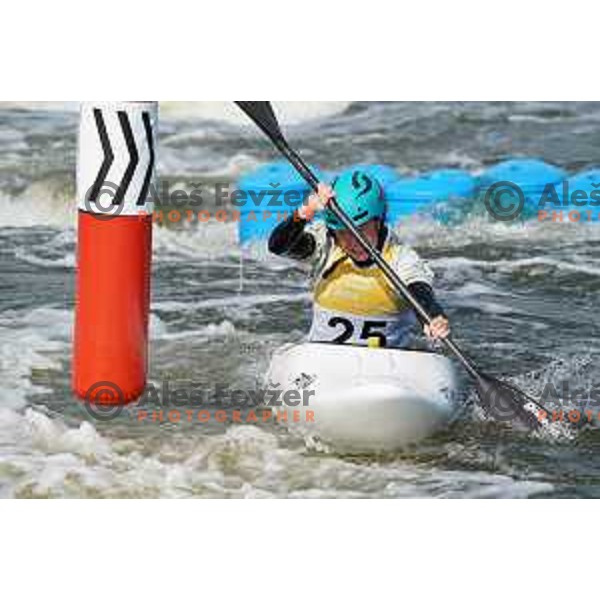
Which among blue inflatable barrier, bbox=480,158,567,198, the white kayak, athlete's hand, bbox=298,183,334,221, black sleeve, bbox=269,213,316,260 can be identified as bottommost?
the white kayak

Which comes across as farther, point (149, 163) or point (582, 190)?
point (582, 190)

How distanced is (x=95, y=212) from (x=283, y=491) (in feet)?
2.26

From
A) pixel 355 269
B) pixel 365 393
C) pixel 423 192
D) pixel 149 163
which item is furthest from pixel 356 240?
pixel 149 163

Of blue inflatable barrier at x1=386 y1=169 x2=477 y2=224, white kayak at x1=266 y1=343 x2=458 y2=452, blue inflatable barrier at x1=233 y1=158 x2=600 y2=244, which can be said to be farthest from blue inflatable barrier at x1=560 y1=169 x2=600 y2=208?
white kayak at x1=266 y1=343 x2=458 y2=452

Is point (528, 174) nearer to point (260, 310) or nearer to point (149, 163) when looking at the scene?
point (260, 310)

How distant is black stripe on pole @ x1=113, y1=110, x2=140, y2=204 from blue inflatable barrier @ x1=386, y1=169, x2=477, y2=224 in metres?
0.53

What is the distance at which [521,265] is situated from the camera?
320cm

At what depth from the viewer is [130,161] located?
3045 millimetres

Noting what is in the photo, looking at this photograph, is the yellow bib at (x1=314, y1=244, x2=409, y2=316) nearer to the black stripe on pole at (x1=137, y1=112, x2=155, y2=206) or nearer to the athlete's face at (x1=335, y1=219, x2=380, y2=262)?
the athlete's face at (x1=335, y1=219, x2=380, y2=262)

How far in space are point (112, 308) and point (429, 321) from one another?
0.66 m

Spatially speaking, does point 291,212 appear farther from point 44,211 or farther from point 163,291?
point 44,211

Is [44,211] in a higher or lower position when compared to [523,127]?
lower

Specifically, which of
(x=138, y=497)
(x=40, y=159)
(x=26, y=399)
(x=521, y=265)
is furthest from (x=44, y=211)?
(x=521, y=265)

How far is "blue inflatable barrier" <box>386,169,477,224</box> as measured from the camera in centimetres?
313
